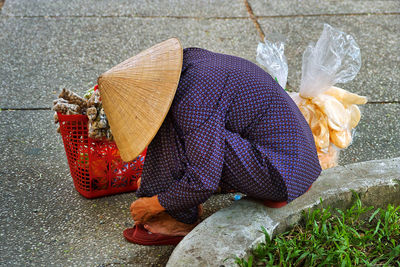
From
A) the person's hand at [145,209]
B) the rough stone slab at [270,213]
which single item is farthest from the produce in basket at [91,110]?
the rough stone slab at [270,213]

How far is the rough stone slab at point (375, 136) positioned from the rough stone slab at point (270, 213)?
2.08 feet

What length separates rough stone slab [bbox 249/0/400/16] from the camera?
4.90 meters

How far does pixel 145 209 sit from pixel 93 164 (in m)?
0.38

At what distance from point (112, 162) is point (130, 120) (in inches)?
20.6

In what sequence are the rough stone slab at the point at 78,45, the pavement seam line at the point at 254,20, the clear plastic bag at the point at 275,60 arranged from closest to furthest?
the clear plastic bag at the point at 275,60
the rough stone slab at the point at 78,45
the pavement seam line at the point at 254,20

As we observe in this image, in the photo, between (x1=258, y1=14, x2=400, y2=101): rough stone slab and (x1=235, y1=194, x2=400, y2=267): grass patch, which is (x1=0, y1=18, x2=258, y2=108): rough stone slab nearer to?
(x1=258, y1=14, x2=400, y2=101): rough stone slab

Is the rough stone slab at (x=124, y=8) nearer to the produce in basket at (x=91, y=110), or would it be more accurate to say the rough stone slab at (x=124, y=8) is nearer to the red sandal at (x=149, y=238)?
the produce in basket at (x=91, y=110)

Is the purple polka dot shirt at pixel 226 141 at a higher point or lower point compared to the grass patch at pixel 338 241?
higher

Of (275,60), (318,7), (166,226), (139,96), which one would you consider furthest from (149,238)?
(318,7)

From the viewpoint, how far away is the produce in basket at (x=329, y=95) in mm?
2678

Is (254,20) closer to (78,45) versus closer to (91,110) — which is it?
(78,45)

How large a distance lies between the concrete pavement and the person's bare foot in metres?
0.09

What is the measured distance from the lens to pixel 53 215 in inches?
98.7

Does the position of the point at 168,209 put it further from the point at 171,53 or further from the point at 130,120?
the point at 171,53
